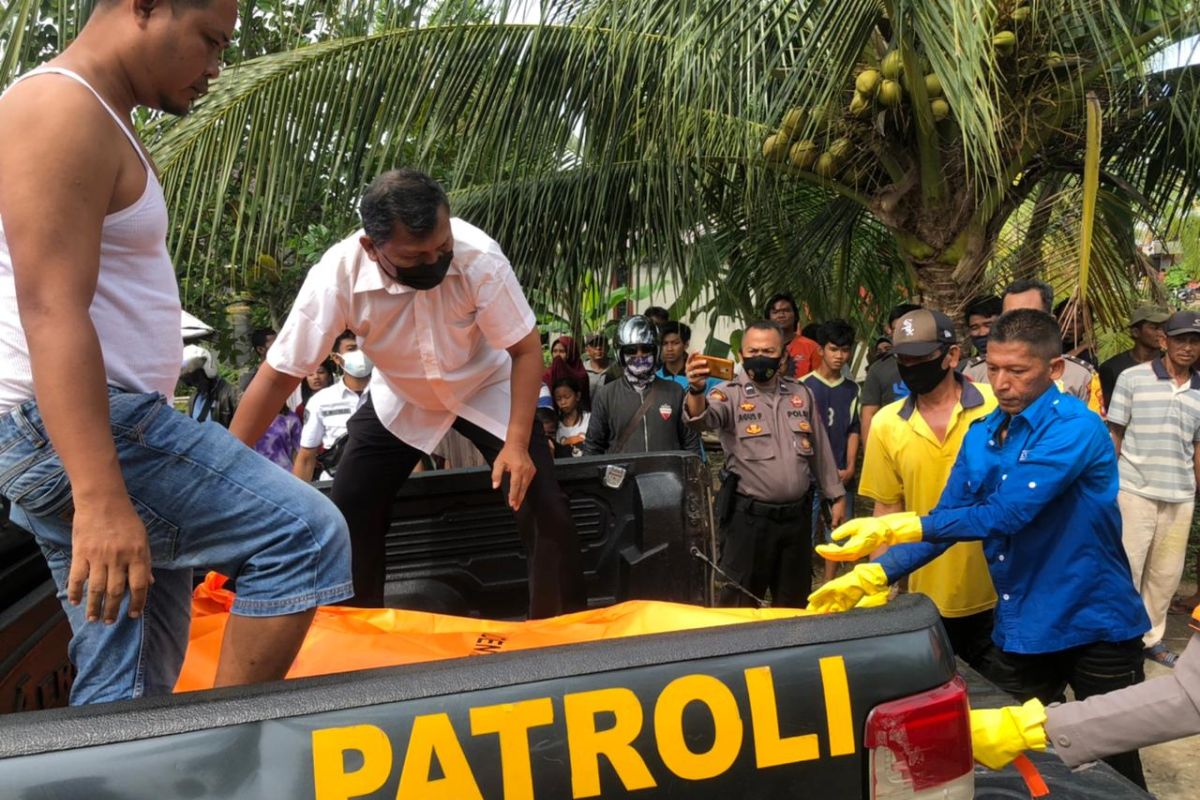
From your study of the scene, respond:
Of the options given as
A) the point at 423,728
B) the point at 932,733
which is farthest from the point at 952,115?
the point at 423,728

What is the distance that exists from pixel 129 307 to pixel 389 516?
1.41m

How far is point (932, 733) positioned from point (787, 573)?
346cm

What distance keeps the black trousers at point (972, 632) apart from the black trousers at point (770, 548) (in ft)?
4.12

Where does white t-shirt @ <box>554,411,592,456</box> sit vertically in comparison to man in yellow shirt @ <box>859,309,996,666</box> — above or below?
below

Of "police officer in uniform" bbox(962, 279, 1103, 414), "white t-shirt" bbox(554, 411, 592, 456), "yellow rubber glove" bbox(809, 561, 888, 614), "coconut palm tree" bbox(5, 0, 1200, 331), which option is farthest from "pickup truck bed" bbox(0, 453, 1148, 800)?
"white t-shirt" bbox(554, 411, 592, 456)

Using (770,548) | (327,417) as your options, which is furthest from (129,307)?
(327,417)

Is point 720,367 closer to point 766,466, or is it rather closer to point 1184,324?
point 766,466

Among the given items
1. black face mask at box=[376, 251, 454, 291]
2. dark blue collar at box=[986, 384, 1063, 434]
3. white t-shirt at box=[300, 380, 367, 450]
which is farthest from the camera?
white t-shirt at box=[300, 380, 367, 450]

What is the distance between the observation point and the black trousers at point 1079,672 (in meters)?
2.95

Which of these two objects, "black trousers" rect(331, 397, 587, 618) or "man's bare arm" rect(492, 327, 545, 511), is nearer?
"man's bare arm" rect(492, 327, 545, 511)

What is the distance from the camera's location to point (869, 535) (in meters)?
2.37

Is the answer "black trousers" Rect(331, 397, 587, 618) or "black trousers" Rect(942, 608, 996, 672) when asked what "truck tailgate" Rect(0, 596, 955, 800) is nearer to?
"black trousers" Rect(331, 397, 587, 618)

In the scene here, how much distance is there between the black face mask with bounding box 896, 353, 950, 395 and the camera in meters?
3.58

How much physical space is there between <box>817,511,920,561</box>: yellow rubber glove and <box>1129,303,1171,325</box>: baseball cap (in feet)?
12.7
